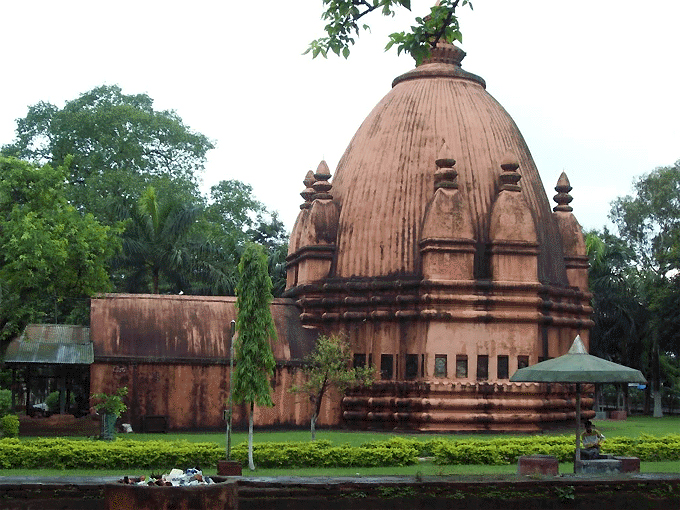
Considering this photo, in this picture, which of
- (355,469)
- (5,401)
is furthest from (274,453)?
(5,401)

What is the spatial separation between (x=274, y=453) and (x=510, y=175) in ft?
38.5

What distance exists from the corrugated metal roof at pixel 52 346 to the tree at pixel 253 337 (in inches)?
314

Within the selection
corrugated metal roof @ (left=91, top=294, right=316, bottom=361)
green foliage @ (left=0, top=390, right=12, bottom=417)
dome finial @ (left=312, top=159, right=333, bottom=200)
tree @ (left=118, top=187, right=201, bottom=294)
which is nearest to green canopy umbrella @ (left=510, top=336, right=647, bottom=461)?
corrugated metal roof @ (left=91, top=294, right=316, bottom=361)

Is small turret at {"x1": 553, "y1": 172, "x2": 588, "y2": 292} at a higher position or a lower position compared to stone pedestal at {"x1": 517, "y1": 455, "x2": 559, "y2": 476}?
higher

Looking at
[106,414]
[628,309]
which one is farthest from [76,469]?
[628,309]

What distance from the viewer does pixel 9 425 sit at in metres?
22.0

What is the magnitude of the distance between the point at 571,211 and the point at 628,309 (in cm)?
1379

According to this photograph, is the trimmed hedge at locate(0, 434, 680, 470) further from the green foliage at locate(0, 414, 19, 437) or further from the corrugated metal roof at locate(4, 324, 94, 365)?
the corrugated metal roof at locate(4, 324, 94, 365)

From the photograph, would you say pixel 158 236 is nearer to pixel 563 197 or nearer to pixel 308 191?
pixel 308 191

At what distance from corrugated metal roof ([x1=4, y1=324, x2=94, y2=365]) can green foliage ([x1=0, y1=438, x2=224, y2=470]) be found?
655 centimetres

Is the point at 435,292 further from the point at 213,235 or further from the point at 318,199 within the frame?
the point at 213,235

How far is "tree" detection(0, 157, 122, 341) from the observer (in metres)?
23.5

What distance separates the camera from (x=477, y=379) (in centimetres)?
2641

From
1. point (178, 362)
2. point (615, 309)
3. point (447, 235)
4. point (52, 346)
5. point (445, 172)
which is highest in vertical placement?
point (445, 172)
